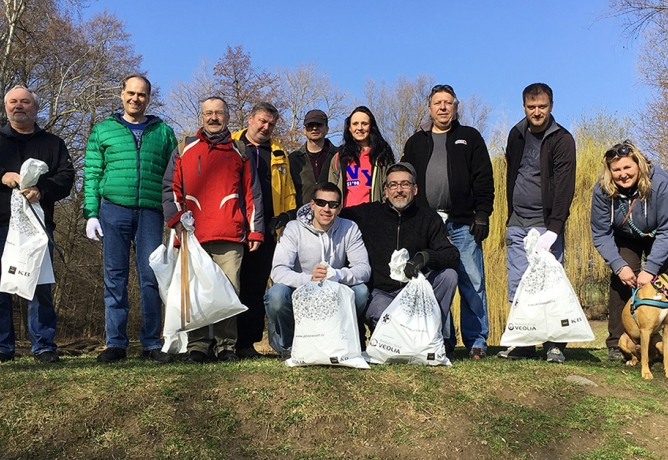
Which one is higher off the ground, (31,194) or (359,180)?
(359,180)

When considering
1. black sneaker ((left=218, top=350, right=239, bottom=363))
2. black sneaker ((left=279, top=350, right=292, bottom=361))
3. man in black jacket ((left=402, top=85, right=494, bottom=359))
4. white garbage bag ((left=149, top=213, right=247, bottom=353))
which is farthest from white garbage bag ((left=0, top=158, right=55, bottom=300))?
man in black jacket ((left=402, top=85, right=494, bottom=359))

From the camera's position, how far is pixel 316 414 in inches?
144

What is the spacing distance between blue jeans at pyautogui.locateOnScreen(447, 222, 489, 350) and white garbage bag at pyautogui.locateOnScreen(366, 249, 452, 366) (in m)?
0.98

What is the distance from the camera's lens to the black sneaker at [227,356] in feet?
16.1

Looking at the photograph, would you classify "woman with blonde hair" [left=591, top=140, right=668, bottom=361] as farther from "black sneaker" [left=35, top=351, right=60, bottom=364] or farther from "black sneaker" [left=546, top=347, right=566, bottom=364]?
"black sneaker" [left=35, top=351, right=60, bottom=364]

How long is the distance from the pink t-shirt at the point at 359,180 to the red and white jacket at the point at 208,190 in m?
1.19

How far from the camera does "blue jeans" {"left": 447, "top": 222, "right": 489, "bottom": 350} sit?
552 centimetres

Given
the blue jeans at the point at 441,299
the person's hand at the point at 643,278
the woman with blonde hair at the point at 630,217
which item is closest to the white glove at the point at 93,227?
the blue jeans at the point at 441,299

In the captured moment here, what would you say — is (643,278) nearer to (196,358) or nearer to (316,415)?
(316,415)

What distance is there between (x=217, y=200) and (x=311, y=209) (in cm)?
82

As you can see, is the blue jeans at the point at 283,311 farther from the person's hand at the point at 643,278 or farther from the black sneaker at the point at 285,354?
the person's hand at the point at 643,278

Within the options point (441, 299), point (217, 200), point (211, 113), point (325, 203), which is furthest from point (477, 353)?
point (211, 113)

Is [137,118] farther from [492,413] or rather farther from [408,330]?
[492,413]

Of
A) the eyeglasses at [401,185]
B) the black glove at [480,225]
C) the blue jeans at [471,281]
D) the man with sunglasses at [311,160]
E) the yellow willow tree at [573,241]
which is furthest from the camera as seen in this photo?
the yellow willow tree at [573,241]
